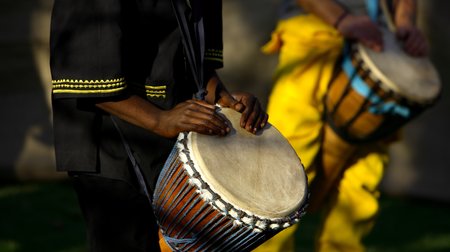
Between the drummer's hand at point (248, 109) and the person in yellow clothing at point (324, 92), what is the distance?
1.10 m

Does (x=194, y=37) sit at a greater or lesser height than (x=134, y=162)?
greater

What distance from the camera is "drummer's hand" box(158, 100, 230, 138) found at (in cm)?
280

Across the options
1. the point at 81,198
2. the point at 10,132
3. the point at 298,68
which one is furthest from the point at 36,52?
the point at 81,198

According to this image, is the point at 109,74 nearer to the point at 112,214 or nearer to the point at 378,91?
the point at 112,214

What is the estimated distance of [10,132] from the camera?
6344 millimetres

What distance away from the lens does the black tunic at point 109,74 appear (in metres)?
2.77

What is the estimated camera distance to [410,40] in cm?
434

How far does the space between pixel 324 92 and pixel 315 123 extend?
5.4 inches

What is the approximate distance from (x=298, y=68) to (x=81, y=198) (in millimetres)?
1486

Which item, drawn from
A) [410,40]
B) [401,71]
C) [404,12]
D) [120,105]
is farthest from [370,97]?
[120,105]

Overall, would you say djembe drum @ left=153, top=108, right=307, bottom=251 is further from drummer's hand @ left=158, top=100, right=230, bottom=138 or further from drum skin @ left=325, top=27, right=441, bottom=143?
drum skin @ left=325, top=27, right=441, bottom=143

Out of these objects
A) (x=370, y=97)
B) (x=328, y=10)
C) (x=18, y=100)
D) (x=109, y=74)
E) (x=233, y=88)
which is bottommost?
(x=18, y=100)

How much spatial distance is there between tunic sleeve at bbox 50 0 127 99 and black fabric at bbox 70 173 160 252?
301 mm

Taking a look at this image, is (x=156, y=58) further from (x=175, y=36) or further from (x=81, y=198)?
(x=81, y=198)
